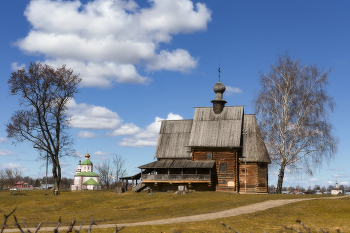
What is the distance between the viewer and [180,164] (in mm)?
42969

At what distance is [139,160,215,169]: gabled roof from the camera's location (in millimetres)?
42031

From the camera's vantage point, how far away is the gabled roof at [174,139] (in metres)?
46.5

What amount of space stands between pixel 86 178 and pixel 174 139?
187ft

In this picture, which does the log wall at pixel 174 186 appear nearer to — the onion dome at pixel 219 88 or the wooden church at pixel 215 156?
the wooden church at pixel 215 156

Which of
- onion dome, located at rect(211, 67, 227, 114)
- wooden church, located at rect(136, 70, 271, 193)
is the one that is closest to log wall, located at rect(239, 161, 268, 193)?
wooden church, located at rect(136, 70, 271, 193)

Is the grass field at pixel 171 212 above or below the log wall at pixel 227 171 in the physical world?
below

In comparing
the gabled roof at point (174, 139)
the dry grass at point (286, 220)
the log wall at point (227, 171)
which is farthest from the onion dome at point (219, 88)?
the dry grass at point (286, 220)

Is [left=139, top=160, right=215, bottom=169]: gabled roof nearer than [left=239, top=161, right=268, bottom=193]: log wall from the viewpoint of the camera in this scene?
Yes

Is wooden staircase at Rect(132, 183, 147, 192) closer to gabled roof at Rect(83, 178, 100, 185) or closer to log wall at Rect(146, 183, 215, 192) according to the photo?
log wall at Rect(146, 183, 215, 192)

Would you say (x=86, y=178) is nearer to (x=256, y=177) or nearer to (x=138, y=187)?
(x=138, y=187)

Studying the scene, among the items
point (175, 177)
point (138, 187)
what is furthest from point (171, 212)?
point (138, 187)

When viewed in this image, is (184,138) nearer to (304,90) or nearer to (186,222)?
(304,90)

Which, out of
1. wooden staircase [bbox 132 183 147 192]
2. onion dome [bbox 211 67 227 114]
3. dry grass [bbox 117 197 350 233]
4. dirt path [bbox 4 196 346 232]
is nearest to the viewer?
Answer: dry grass [bbox 117 197 350 233]

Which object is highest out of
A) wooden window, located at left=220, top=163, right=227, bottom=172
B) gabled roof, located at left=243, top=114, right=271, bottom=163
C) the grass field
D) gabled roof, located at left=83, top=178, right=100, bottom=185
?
gabled roof, located at left=243, top=114, right=271, bottom=163
